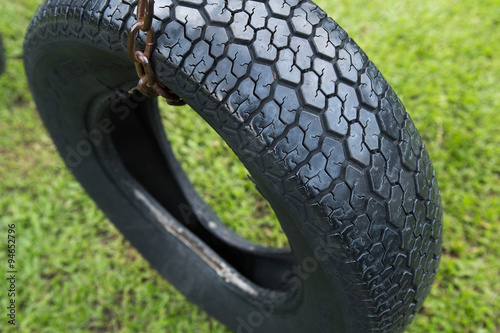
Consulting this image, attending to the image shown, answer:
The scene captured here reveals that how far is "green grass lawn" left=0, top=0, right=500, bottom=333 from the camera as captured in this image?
2.18m

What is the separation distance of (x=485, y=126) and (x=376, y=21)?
1.11 m

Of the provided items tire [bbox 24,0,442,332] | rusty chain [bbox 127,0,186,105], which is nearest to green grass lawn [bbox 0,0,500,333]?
tire [bbox 24,0,442,332]

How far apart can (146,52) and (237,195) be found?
5.06 feet

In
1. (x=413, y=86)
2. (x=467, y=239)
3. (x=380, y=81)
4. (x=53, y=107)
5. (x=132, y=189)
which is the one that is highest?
(x=380, y=81)

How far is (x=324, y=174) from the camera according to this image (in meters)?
A: 1.00

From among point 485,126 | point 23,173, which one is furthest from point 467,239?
point 23,173

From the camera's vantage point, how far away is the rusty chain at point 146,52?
3.32ft

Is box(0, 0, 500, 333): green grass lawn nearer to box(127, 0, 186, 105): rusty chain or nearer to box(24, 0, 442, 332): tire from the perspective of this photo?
box(24, 0, 442, 332): tire

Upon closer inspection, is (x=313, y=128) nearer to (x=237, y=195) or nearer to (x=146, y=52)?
(x=146, y=52)

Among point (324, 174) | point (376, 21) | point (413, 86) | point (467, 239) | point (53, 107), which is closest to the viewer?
point (324, 174)

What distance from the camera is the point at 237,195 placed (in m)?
2.52

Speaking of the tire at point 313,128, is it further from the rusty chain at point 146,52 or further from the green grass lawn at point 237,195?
the green grass lawn at point 237,195

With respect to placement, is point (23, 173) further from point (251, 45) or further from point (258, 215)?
point (251, 45)

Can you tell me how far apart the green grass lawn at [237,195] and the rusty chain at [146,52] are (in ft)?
4.54
